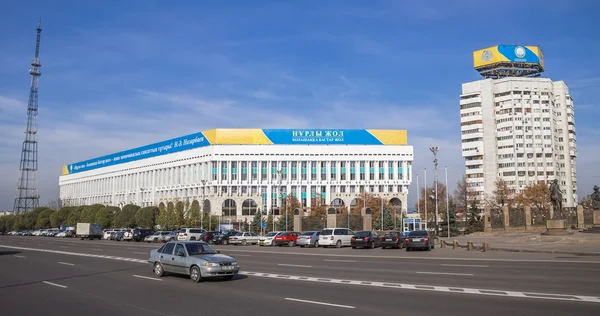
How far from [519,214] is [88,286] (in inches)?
2175

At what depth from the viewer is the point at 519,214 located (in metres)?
61.1

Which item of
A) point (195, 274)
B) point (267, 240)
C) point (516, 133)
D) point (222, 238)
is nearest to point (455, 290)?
point (195, 274)

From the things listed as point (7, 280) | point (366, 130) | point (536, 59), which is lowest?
point (7, 280)

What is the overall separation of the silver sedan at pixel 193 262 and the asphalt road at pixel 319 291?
351 millimetres

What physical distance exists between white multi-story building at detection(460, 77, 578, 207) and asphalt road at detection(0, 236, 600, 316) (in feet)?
360

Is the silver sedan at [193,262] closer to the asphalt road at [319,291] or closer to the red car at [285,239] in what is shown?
the asphalt road at [319,291]

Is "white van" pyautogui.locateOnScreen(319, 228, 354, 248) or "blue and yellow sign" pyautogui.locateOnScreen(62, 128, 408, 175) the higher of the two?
"blue and yellow sign" pyautogui.locateOnScreen(62, 128, 408, 175)

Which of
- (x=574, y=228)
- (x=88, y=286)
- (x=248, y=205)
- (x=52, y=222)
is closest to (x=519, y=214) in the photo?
(x=574, y=228)

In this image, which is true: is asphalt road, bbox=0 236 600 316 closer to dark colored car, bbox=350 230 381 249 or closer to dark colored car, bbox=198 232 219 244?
dark colored car, bbox=350 230 381 249

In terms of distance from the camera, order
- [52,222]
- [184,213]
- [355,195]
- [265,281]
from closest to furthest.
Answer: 1. [265,281]
2. [184,213]
3. [355,195]
4. [52,222]

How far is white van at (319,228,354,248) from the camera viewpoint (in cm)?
4550

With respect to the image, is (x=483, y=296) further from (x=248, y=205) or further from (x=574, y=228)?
(x=248, y=205)

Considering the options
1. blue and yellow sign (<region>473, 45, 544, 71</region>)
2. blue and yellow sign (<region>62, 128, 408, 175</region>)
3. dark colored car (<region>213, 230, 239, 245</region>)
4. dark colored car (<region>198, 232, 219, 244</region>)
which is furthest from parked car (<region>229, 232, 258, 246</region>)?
blue and yellow sign (<region>473, 45, 544, 71</region>)

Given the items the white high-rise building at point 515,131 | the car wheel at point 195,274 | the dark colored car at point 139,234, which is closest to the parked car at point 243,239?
the dark colored car at point 139,234
